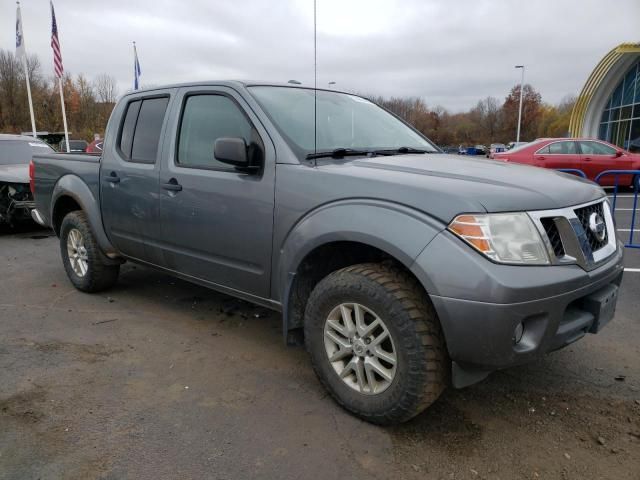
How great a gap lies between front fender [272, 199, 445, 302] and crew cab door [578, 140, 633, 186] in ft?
40.0

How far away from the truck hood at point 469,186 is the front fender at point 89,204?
2651 mm

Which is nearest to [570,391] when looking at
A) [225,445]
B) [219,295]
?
[225,445]

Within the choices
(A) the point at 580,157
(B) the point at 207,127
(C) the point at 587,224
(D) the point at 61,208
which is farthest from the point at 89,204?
(A) the point at 580,157

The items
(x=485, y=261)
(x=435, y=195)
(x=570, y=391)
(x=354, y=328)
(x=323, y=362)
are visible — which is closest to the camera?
(x=485, y=261)

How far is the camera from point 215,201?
322cm

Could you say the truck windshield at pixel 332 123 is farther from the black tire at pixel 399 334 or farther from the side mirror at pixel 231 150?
the black tire at pixel 399 334

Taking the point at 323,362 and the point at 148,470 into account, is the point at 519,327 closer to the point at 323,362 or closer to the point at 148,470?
the point at 323,362

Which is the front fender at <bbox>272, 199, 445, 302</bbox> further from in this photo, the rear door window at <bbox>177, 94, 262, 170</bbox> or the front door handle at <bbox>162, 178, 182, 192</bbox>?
the front door handle at <bbox>162, 178, 182, 192</bbox>

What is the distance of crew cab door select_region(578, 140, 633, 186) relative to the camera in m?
12.7

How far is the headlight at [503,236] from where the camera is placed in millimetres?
A: 2162

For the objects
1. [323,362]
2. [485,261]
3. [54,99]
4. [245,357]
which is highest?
[54,99]

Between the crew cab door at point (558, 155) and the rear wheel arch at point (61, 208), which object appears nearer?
the rear wheel arch at point (61, 208)

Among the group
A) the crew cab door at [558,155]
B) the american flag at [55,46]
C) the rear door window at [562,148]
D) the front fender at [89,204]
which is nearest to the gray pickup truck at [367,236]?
the front fender at [89,204]

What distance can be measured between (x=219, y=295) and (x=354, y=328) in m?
2.54
